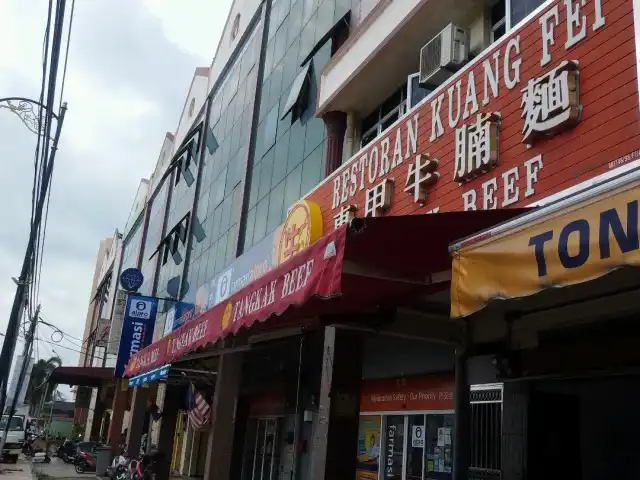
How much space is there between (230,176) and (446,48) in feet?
42.8

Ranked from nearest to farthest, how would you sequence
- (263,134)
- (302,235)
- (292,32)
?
(302,235) < (292,32) < (263,134)

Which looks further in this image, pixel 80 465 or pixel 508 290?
pixel 80 465

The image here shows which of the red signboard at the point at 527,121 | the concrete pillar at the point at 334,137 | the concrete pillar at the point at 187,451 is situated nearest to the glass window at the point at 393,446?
the red signboard at the point at 527,121

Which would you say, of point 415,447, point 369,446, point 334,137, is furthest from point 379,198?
point 369,446

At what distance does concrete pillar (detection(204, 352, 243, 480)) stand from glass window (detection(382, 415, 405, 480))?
3.35 meters

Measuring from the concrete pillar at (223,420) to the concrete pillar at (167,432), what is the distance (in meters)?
5.21

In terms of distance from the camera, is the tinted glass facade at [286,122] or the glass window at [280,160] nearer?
the tinted glass facade at [286,122]

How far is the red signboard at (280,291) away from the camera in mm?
4742

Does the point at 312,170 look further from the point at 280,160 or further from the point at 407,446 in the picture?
the point at 407,446

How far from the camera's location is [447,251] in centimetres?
500

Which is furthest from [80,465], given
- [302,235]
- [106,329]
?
[106,329]

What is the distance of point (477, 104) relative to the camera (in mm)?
7227

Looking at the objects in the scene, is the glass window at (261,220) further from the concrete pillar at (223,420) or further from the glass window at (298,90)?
the concrete pillar at (223,420)

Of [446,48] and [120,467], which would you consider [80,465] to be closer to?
[120,467]
